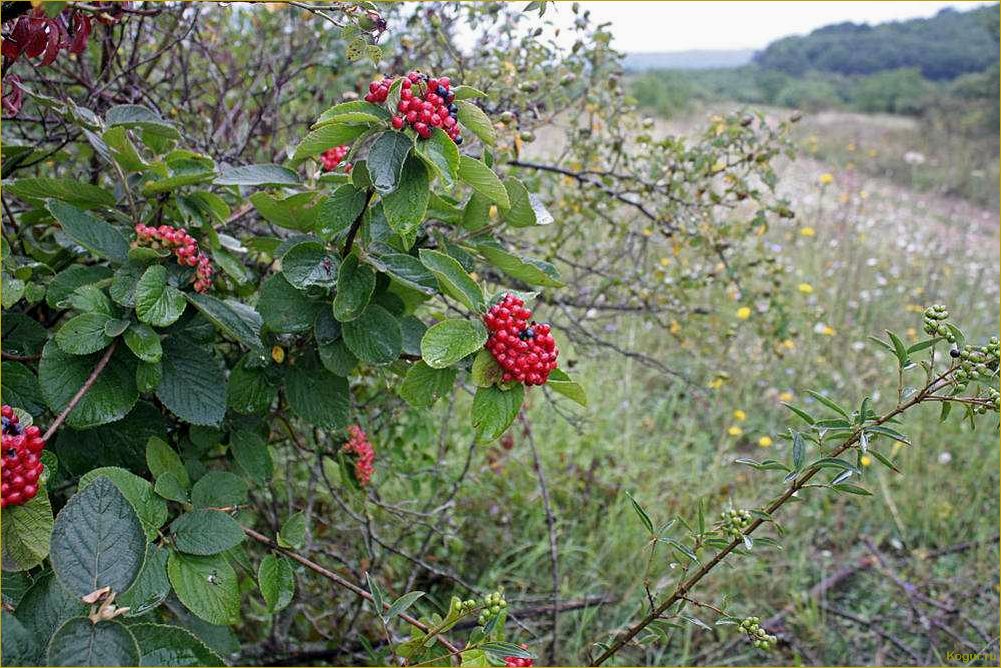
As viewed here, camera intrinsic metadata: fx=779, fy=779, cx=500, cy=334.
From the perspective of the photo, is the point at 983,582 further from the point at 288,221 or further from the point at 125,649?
the point at 125,649

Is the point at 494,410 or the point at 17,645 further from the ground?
the point at 494,410

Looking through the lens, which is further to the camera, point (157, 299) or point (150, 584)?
point (157, 299)

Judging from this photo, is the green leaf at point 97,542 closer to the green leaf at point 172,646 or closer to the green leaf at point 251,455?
the green leaf at point 172,646

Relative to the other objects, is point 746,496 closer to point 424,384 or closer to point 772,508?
point 772,508

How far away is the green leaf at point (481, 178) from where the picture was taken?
0.79m

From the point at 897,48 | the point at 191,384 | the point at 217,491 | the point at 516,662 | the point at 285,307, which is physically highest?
the point at 897,48

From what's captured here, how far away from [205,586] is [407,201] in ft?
1.49

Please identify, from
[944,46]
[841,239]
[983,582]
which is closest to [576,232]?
[983,582]

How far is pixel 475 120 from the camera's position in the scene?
0.81 meters

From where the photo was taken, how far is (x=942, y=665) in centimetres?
204

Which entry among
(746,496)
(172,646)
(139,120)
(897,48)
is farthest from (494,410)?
(897,48)

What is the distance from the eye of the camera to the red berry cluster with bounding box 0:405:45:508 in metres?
0.68

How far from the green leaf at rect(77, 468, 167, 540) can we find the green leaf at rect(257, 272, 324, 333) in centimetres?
23

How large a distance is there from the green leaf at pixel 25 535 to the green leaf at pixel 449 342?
0.37m
